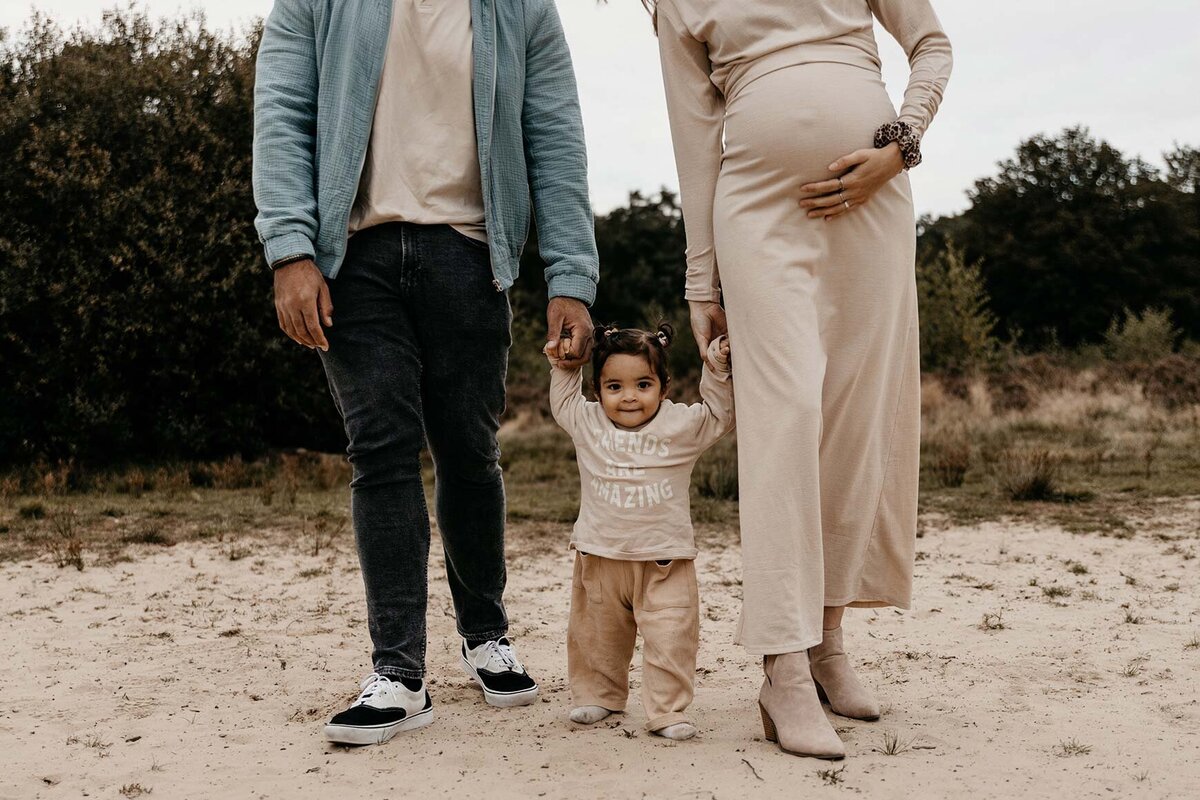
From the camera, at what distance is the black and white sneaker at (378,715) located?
3092 mm

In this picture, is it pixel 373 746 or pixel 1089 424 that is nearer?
pixel 373 746

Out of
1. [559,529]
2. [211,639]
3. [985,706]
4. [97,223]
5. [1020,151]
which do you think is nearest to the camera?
[985,706]

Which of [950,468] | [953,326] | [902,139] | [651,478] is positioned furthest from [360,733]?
[953,326]

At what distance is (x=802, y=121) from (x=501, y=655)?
1.93 m

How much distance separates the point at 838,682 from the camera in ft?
Result: 10.8

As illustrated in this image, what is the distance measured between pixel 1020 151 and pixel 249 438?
34.4 m

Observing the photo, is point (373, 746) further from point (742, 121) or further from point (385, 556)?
point (742, 121)

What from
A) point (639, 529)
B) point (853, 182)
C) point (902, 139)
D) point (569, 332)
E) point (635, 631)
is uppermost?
point (902, 139)

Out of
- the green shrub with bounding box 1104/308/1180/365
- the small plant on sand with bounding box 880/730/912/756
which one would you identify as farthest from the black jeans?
the green shrub with bounding box 1104/308/1180/365

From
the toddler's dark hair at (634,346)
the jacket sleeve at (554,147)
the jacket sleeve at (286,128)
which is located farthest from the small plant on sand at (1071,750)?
the jacket sleeve at (286,128)

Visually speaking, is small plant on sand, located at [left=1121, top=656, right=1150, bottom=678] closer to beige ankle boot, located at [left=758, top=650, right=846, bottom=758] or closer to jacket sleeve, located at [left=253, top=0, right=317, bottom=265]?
beige ankle boot, located at [left=758, top=650, right=846, bottom=758]

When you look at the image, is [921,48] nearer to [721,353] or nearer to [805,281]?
[805,281]

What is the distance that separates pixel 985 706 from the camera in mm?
3406

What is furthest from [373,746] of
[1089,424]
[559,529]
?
[1089,424]
